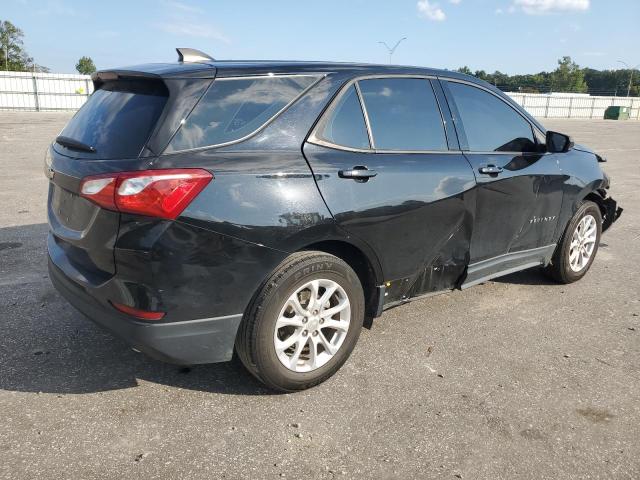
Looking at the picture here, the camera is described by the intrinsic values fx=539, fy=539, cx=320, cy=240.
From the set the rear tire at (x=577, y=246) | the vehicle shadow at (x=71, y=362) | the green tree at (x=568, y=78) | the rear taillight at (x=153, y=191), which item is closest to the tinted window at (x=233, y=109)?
the rear taillight at (x=153, y=191)

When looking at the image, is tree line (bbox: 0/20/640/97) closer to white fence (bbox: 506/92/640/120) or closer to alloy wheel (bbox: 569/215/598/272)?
white fence (bbox: 506/92/640/120)

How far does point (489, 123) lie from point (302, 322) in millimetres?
2153

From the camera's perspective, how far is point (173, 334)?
2553 mm

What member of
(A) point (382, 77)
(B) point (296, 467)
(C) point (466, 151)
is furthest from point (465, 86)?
(B) point (296, 467)

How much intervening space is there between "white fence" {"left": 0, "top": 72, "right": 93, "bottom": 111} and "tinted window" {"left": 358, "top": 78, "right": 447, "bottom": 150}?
34583mm

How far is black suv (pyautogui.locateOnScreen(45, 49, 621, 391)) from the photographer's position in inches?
98.0

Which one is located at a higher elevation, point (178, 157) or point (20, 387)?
point (178, 157)

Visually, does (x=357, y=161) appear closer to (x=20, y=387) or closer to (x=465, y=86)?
(x=465, y=86)

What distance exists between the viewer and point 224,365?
129 inches

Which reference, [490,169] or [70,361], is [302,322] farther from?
[490,169]

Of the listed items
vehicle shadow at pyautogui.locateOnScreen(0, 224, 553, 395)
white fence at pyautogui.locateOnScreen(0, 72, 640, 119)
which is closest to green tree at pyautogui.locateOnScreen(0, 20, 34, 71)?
white fence at pyautogui.locateOnScreen(0, 72, 640, 119)

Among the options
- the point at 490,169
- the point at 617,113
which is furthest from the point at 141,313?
the point at 617,113

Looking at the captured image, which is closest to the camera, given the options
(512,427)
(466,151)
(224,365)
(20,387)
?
(512,427)

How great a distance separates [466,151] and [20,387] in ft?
10.1
